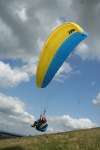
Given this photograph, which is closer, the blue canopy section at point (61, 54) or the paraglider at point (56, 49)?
the paraglider at point (56, 49)

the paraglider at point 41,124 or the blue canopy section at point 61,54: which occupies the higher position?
the blue canopy section at point 61,54

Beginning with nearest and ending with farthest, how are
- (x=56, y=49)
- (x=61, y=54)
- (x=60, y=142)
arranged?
(x=56, y=49) → (x=61, y=54) → (x=60, y=142)

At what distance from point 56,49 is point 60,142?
16.2 metres

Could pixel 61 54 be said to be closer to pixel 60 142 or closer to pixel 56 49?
pixel 56 49

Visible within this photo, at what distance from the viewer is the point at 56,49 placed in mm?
35844

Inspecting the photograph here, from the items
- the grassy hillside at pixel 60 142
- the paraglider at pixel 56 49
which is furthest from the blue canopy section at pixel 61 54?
the grassy hillside at pixel 60 142

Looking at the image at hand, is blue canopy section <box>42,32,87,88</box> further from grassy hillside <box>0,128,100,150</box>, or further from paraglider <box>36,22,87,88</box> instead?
grassy hillside <box>0,128,100,150</box>

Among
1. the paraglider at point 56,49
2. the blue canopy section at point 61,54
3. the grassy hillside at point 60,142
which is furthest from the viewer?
the grassy hillside at point 60,142

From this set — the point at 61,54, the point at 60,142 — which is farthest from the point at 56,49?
the point at 60,142

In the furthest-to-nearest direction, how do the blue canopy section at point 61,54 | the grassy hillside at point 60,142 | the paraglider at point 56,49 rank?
1. the grassy hillside at point 60,142
2. the blue canopy section at point 61,54
3. the paraglider at point 56,49

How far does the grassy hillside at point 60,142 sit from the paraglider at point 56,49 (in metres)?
12.0

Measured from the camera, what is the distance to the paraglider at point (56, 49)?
3492 cm

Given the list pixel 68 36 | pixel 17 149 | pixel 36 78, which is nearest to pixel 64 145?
pixel 17 149

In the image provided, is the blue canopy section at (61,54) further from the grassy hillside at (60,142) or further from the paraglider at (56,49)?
the grassy hillside at (60,142)
